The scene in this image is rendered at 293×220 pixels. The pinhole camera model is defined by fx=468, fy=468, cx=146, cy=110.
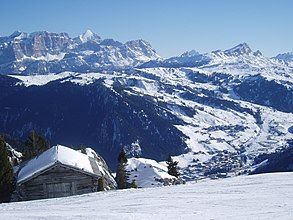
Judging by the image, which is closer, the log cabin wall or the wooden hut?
the wooden hut

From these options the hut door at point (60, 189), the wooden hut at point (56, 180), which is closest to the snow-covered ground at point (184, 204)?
the wooden hut at point (56, 180)

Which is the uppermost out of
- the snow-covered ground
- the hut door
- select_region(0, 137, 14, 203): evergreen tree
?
select_region(0, 137, 14, 203): evergreen tree

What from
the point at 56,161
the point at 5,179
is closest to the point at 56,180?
the point at 56,161

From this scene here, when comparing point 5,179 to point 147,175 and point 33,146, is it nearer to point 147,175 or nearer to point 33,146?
point 33,146

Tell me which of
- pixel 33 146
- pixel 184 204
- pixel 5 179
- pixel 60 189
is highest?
pixel 33 146

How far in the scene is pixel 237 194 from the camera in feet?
86.4

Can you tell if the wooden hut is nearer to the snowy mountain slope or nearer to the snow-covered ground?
the snow-covered ground

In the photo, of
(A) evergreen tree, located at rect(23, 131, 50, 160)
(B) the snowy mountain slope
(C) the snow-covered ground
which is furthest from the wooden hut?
(B) the snowy mountain slope

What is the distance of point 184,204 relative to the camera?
77.0 ft

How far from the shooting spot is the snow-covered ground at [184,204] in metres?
20.2

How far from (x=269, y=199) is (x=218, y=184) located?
8072 millimetres

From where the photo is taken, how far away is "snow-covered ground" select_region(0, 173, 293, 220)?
2020 cm

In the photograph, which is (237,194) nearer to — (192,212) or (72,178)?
(192,212)

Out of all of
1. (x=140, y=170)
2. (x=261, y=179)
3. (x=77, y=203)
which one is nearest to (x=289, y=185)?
(x=261, y=179)
